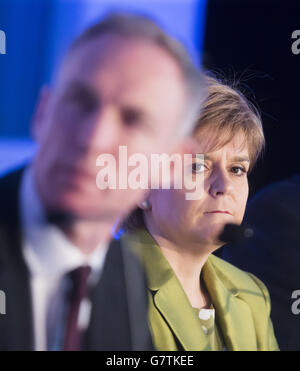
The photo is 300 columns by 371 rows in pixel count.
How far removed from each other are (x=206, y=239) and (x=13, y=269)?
0.57 m

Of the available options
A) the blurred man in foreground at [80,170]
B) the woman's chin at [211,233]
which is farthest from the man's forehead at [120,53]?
the woman's chin at [211,233]

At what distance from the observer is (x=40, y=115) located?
1.43 m

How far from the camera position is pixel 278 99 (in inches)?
64.4

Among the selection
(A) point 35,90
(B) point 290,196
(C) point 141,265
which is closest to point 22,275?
(C) point 141,265

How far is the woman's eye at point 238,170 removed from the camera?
1.57m

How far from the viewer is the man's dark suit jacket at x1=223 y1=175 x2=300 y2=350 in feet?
5.40

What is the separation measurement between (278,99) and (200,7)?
1.23 feet

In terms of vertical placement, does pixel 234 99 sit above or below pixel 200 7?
below

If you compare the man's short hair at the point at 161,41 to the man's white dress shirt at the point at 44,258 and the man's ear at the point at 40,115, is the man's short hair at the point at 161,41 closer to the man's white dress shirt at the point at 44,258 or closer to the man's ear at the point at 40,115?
the man's ear at the point at 40,115

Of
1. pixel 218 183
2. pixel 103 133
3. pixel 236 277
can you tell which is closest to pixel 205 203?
pixel 218 183

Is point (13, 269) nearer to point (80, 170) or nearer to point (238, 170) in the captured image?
point (80, 170)

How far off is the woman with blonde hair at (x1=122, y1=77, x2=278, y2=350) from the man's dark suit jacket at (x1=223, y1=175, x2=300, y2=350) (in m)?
0.07

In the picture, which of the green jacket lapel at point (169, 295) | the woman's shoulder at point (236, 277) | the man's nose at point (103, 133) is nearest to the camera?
the man's nose at point (103, 133)
